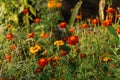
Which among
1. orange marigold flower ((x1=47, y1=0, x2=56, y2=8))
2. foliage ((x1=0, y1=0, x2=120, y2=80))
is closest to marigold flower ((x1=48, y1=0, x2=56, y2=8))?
orange marigold flower ((x1=47, y1=0, x2=56, y2=8))

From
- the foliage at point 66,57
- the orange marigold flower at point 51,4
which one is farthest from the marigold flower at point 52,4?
the foliage at point 66,57

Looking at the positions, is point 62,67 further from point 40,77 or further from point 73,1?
point 73,1

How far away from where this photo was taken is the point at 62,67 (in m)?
4.13

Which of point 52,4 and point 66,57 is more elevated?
point 52,4

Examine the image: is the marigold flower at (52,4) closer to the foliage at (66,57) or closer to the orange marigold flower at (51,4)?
the orange marigold flower at (51,4)

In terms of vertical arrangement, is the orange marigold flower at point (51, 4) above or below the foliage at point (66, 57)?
above

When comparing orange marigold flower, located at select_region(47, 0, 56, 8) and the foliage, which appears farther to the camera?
orange marigold flower, located at select_region(47, 0, 56, 8)

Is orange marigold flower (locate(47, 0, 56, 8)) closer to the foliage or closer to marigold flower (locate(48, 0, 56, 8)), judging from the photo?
marigold flower (locate(48, 0, 56, 8))

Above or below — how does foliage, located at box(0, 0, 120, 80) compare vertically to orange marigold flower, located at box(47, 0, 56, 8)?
below

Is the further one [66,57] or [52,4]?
[52,4]

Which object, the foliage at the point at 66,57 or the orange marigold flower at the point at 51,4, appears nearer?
the foliage at the point at 66,57

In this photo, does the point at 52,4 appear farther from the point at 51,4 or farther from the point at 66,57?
the point at 66,57

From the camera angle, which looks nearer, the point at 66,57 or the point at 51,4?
the point at 66,57

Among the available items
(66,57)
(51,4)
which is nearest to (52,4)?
(51,4)
